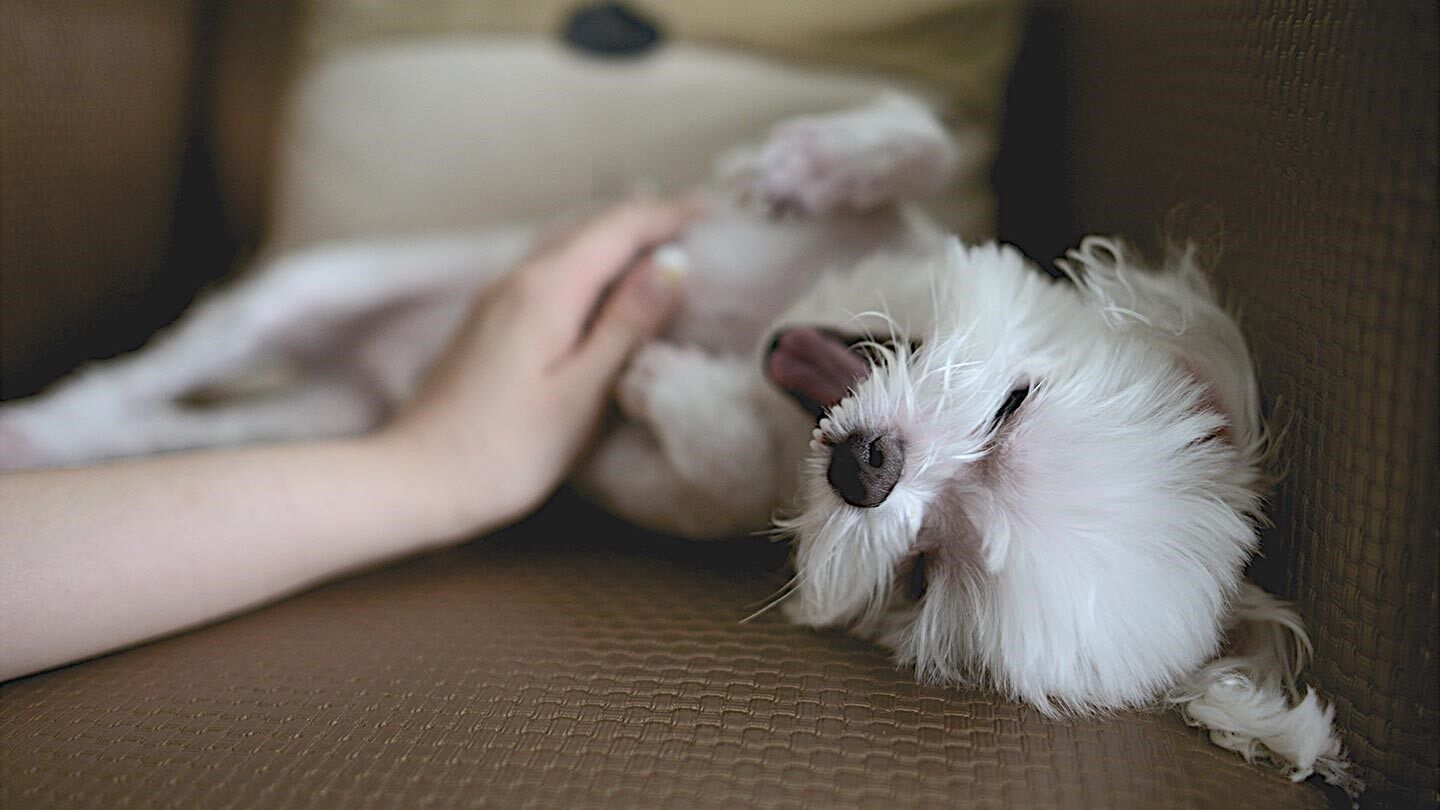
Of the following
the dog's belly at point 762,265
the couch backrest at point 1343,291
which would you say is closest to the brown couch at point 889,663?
the couch backrest at point 1343,291

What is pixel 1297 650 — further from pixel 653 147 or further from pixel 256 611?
pixel 653 147

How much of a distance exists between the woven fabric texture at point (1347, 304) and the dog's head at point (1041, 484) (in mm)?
46

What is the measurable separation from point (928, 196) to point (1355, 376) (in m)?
0.57

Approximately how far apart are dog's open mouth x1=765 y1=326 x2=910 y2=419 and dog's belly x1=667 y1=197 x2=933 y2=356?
0.61 ft

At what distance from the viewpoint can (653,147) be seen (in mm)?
1300

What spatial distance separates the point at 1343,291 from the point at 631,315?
0.63m

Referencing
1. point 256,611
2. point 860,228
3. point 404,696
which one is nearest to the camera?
point 404,696

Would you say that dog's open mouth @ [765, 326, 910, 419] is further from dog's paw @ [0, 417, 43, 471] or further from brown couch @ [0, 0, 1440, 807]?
dog's paw @ [0, 417, 43, 471]

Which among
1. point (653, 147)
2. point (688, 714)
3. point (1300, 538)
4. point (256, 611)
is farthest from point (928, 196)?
point (256, 611)

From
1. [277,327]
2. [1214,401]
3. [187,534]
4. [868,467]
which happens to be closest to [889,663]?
[868,467]

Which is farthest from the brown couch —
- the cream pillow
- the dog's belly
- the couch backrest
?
the cream pillow

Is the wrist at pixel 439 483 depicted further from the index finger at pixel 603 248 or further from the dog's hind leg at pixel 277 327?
the dog's hind leg at pixel 277 327

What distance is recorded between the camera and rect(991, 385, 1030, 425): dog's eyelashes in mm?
682

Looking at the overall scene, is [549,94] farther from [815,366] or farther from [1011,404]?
[1011,404]
